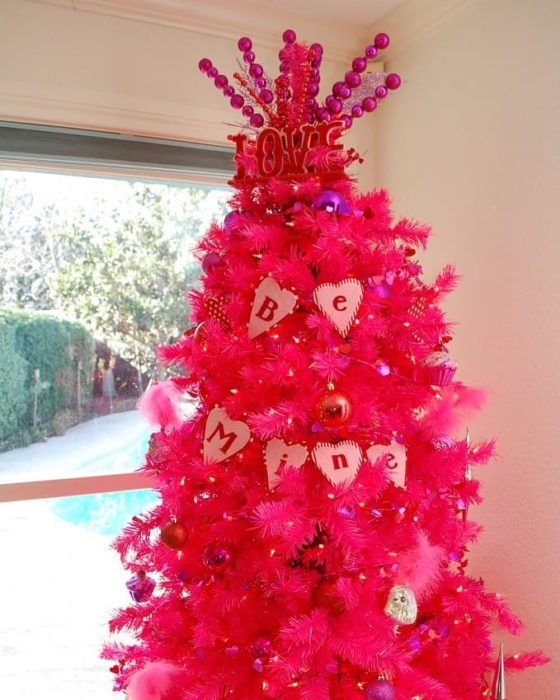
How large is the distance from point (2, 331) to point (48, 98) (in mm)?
663

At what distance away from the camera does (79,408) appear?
1.96 meters

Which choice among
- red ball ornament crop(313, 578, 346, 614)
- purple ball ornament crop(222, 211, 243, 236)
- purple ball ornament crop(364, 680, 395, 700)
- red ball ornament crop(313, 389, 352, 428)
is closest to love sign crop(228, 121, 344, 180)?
purple ball ornament crop(222, 211, 243, 236)

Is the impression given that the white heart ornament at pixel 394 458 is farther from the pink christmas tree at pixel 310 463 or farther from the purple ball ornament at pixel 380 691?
the purple ball ornament at pixel 380 691

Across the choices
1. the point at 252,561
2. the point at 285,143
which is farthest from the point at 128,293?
the point at 252,561

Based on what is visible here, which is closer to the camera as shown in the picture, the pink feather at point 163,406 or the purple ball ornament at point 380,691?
the purple ball ornament at point 380,691

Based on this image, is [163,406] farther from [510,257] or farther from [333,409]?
[510,257]

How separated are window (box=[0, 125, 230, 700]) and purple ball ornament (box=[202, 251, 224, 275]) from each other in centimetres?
75

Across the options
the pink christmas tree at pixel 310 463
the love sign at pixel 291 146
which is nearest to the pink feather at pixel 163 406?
the pink christmas tree at pixel 310 463

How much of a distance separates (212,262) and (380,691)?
0.87 meters

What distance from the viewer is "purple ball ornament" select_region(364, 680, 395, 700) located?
3.68ft

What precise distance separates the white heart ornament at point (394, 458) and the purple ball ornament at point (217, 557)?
0.33 meters

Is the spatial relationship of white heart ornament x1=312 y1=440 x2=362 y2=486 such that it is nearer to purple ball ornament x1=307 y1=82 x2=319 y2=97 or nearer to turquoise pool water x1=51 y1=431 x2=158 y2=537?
purple ball ornament x1=307 y1=82 x2=319 y2=97

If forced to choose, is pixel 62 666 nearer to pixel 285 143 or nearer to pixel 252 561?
pixel 252 561

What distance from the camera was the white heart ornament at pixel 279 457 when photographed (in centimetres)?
119
